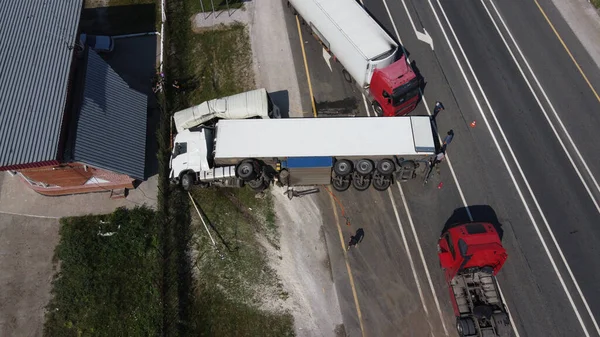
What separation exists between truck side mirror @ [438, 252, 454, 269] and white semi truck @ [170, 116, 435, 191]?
5325 millimetres

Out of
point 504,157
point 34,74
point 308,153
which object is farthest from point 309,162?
point 34,74

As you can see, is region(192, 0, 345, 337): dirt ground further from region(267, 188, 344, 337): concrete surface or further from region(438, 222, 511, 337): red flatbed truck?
region(438, 222, 511, 337): red flatbed truck

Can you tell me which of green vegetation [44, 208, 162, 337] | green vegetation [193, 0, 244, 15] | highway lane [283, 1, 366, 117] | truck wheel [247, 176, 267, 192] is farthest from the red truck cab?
green vegetation [44, 208, 162, 337]

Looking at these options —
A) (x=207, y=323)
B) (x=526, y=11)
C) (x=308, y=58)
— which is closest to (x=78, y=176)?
(x=207, y=323)

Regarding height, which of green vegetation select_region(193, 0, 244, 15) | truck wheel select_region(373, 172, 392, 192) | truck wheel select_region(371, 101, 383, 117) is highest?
green vegetation select_region(193, 0, 244, 15)

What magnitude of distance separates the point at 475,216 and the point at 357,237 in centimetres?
759

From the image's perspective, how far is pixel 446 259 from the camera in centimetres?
2250

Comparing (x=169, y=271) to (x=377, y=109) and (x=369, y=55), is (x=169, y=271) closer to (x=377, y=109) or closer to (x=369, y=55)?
(x=377, y=109)

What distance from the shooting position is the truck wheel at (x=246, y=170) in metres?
24.9

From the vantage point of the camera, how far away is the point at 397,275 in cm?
2381

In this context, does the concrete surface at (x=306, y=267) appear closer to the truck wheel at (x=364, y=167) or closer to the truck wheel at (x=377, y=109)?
the truck wheel at (x=364, y=167)

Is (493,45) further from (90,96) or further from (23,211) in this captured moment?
(23,211)

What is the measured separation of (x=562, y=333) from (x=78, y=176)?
98.8ft

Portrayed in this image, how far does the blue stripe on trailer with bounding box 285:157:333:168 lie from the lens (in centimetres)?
2450
